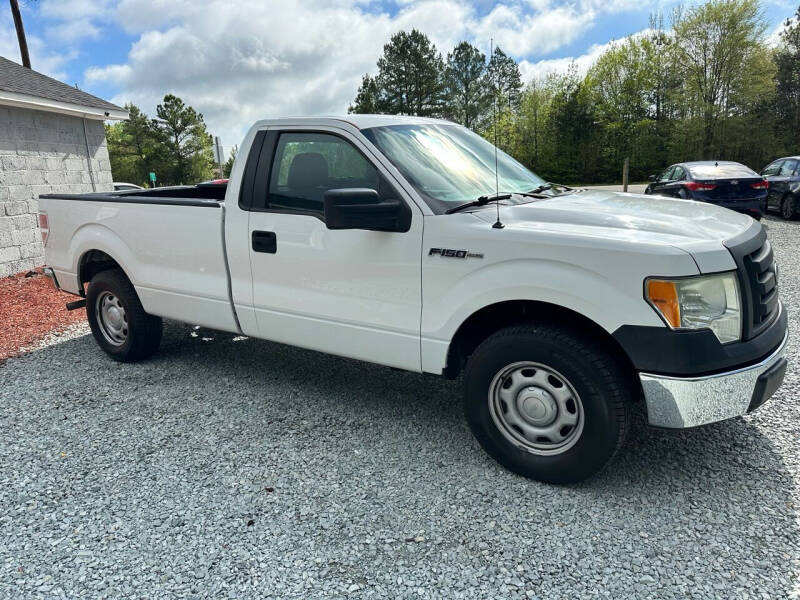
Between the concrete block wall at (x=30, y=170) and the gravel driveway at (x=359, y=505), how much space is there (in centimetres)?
651

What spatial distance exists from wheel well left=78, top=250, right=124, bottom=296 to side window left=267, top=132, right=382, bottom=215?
2.19 m

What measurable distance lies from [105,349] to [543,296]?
4.26m

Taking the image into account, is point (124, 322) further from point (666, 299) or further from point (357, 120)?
point (666, 299)

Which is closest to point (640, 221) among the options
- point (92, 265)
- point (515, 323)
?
point (515, 323)

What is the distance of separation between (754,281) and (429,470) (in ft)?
6.43

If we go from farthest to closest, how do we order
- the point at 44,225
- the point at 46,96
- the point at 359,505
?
the point at 46,96
the point at 44,225
the point at 359,505

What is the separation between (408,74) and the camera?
47.3 m

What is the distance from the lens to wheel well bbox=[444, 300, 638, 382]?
2930mm

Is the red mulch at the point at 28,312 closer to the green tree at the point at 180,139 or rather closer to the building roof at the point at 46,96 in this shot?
the building roof at the point at 46,96

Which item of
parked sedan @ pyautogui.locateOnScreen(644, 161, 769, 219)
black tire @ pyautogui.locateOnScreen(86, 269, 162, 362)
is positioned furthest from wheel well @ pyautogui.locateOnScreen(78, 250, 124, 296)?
parked sedan @ pyautogui.locateOnScreen(644, 161, 769, 219)

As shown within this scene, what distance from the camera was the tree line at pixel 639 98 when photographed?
38.2 meters

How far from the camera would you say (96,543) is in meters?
2.73

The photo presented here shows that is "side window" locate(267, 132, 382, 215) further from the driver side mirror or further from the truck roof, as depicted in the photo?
the driver side mirror

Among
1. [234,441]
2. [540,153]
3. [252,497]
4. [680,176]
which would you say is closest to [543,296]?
[252,497]
